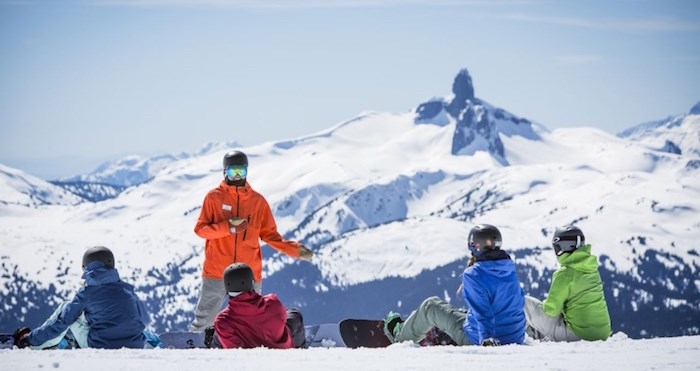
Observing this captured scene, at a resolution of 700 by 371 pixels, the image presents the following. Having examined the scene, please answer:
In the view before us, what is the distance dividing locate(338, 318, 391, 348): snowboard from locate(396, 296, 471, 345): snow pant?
1.18m

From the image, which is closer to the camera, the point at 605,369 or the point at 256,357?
the point at 605,369

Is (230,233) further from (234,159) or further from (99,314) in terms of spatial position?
(99,314)

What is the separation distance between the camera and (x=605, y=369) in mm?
7934

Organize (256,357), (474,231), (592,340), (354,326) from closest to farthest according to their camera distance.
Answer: (256,357) < (474,231) < (592,340) < (354,326)

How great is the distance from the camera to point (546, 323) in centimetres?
1194

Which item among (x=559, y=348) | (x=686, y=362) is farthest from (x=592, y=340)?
(x=686, y=362)

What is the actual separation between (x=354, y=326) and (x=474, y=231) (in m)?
3.22

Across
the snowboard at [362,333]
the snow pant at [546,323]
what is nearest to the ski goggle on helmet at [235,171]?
the snowboard at [362,333]

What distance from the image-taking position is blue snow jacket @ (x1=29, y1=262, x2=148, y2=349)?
10.4 m

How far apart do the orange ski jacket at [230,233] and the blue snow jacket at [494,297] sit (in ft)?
11.9

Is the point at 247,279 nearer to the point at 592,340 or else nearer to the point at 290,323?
the point at 290,323

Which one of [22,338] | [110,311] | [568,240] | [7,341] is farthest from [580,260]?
[7,341]

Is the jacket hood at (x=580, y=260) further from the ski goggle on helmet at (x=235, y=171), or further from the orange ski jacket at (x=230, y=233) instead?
the ski goggle on helmet at (x=235, y=171)

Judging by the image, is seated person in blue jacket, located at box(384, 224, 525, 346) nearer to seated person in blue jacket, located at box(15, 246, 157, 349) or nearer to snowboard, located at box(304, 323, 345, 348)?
snowboard, located at box(304, 323, 345, 348)
